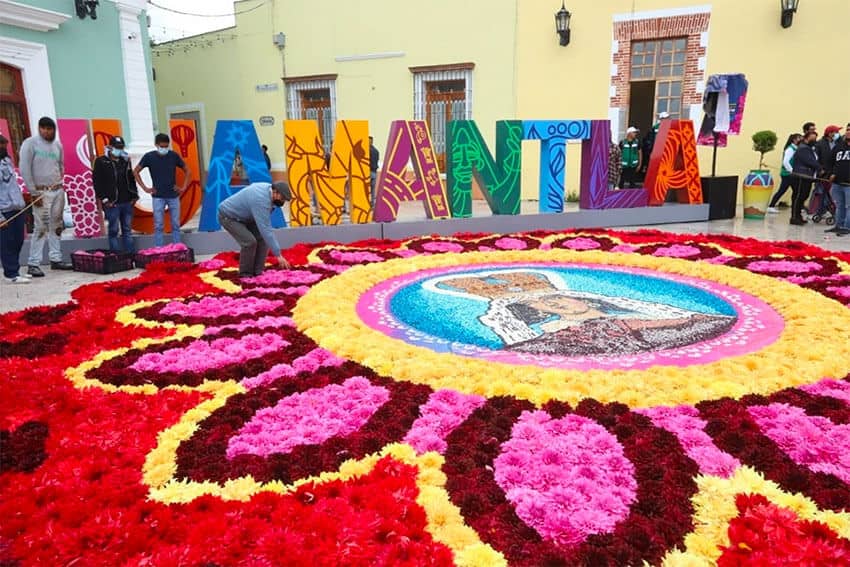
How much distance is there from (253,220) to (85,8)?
23.7 feet

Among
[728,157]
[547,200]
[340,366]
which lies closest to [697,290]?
[340,366]

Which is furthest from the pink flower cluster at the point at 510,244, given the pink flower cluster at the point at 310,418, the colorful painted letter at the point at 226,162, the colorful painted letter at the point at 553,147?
the pink flower cluster at the point at 310,418

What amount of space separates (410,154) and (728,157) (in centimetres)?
Answer: 756

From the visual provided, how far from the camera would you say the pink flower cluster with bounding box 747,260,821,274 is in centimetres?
640

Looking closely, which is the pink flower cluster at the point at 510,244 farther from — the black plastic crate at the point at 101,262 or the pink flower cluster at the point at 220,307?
the black plastic crate at the point at 101,262

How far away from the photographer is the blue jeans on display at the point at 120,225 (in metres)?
7.57

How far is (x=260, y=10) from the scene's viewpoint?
15.7 m

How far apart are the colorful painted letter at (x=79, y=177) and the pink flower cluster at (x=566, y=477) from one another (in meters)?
6.99

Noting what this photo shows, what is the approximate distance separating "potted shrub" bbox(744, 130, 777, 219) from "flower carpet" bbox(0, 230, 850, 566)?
608 cm

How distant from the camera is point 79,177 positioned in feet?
25.7

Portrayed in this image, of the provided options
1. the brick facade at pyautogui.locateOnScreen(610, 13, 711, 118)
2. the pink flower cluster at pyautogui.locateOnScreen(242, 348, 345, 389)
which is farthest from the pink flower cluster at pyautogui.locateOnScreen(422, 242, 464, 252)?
the brick facade at pyautogui.locateOnScreen(610, 13, 711, 118)

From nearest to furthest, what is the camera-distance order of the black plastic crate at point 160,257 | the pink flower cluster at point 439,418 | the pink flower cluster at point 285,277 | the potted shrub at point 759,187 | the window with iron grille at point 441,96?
the pink flower cluster at point 439,418 < the pink flower cluster at point 285,277 < the black plastic crate at point 160,257 < the potted shrub at point 759,187 < the window with iron grille at point 441,96

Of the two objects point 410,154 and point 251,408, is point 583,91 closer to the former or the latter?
point 410,154

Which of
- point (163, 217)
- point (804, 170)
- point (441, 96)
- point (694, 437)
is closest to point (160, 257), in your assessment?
point (163, 217)
